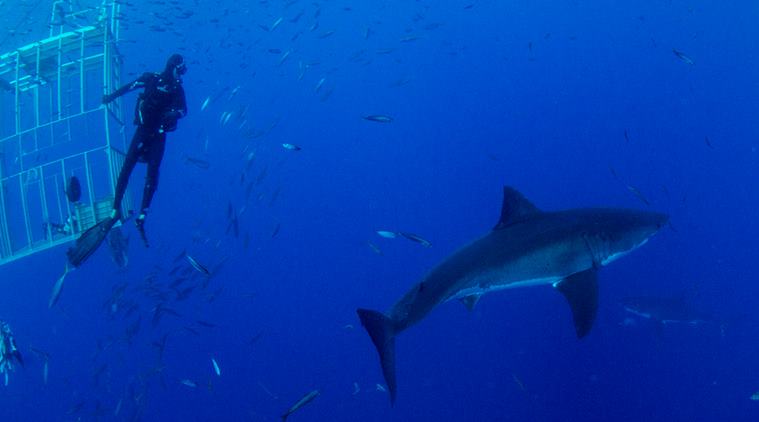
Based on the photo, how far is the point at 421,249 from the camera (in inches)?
1286

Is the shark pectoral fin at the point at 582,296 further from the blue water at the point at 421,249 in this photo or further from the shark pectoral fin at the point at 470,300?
the blue water at the point at 421,249

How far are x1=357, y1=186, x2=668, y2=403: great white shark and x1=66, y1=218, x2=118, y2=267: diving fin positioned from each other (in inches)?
228

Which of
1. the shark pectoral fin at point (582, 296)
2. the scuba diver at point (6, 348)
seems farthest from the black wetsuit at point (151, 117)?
the shark pectoral fin at point (582, 296)

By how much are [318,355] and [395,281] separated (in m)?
7.74

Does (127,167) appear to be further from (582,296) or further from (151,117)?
(582,296)

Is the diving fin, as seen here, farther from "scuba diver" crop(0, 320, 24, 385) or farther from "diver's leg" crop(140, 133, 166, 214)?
"scuba diver" crop(0, 320, 24, 385)

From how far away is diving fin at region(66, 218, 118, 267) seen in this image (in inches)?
285

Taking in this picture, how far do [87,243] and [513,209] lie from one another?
6.40m

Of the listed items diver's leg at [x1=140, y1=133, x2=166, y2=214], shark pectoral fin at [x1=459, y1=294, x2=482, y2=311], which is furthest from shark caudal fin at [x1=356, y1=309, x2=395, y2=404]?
diver's leg at [x1=140, y1=133, x2=166, y2=214]

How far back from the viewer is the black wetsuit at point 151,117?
763 cm

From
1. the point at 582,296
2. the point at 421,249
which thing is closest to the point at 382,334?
the point at 582,296

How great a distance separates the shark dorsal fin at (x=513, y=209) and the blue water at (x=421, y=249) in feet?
25.1

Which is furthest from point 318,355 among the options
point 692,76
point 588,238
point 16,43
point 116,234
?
point 692,76

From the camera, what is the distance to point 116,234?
1001cm
